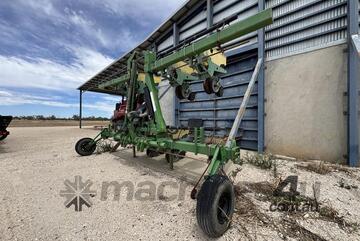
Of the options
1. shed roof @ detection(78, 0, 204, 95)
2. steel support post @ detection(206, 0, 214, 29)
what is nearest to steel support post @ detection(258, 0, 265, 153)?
steel support post @ detection(206, 0, 214, 29)

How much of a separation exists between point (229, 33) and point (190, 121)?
210 cm

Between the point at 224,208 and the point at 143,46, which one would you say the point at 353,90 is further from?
the point at 143,46

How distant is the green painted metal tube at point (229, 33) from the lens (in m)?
2.10

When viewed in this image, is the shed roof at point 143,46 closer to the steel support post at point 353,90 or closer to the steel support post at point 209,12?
the steel support post at point 209,12

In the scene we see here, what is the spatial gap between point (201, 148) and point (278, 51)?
4.03 metres

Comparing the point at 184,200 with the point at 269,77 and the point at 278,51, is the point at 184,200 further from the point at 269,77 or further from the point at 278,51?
the point at 278,51

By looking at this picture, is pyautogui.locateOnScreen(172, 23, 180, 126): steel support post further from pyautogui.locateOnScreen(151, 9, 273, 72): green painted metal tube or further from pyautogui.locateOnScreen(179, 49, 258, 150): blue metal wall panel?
pyautogui.locateOnScreen(151, 9, 273, 72): green painted metal tube

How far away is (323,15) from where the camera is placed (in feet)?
14.8

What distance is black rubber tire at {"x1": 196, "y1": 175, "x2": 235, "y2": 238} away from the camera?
1.74 meters

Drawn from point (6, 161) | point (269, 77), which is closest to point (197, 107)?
point (269, 77)

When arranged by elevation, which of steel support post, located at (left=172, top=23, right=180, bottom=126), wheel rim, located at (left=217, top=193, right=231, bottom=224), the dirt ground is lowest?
the dirt ground

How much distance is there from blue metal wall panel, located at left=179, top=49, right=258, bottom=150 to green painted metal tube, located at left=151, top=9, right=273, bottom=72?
2.76 meters

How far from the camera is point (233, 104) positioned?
6.38m

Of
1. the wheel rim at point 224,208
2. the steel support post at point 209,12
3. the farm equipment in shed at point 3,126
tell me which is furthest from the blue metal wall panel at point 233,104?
the farm equipment in shed at point 3,126
